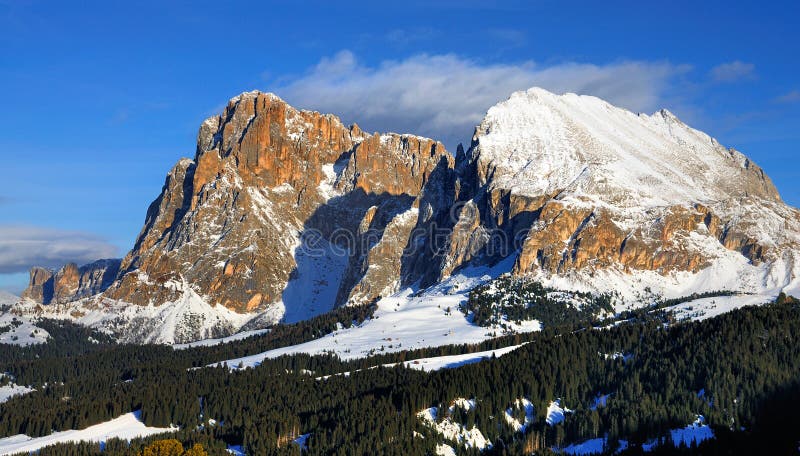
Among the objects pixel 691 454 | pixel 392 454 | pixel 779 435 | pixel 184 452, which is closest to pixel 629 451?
pixel 691 454

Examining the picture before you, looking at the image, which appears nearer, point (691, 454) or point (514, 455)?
point (691, 454)

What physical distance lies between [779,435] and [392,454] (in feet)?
267

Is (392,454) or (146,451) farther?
(392,454)

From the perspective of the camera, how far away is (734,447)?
621ft

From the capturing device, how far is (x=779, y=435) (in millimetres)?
192000

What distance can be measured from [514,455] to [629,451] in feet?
79.3

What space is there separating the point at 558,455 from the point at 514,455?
367 inches

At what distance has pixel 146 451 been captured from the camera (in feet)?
609

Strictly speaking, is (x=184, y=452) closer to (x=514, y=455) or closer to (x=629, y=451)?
(x=514, y=455)

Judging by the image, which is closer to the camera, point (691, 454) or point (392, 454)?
point (691, 454)

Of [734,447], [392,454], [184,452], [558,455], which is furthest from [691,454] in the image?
[184,452]

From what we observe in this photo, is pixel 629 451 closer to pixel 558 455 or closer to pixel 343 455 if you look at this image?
pixel 558 455

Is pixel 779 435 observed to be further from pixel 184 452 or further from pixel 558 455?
pixel 184 452

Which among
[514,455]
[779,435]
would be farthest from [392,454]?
[779,435]
